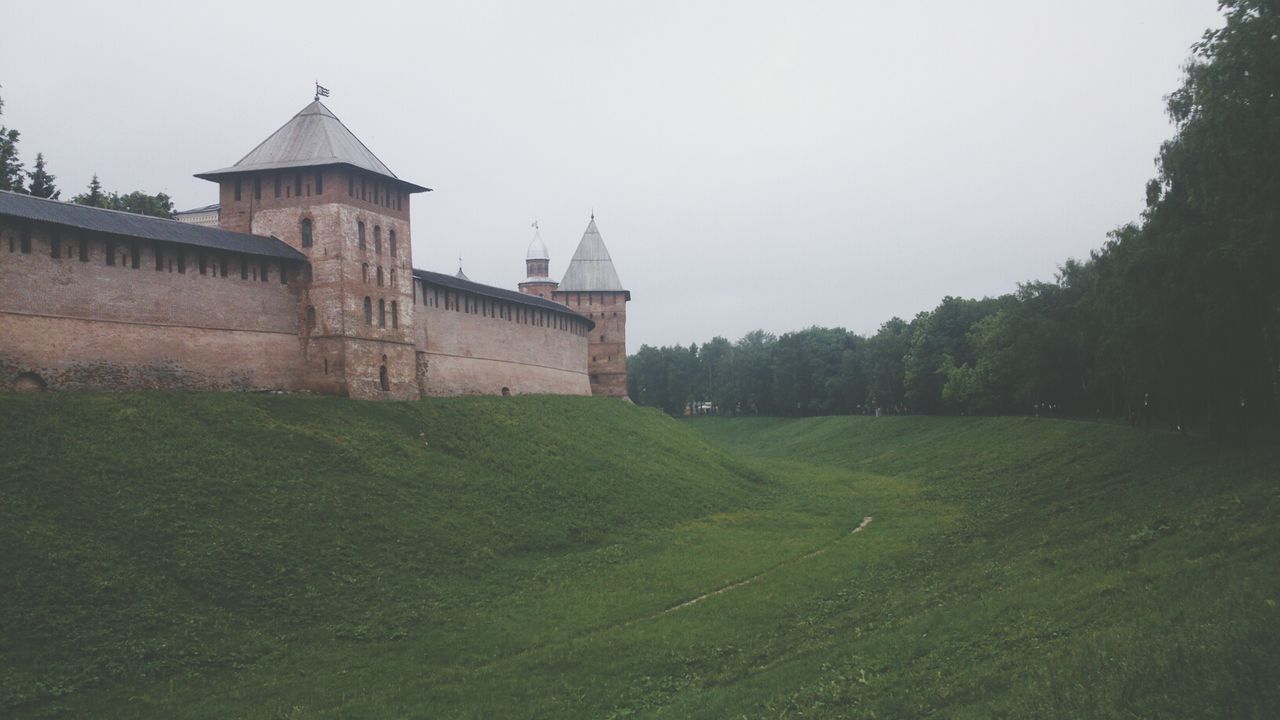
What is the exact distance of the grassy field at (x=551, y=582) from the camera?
11781 mm

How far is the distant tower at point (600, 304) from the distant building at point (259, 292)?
2131 centimetres

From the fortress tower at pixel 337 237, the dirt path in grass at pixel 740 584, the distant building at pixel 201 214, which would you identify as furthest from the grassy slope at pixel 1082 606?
the distant building at pixel 201 214

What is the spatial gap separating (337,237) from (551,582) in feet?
50.0

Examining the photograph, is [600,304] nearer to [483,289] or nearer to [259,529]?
[483,289]

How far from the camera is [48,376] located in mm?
24547

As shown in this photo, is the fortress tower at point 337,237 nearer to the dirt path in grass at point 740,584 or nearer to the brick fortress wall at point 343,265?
the brick fortress wall at point 343,265

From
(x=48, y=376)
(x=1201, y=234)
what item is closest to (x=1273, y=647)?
(x=1201, y=234)

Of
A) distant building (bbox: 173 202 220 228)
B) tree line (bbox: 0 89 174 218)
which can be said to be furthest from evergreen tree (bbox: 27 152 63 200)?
distant building (bbox: 173 202 220 228)

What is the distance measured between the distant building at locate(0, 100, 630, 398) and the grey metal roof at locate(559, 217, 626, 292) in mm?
22517

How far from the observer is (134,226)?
27.1m

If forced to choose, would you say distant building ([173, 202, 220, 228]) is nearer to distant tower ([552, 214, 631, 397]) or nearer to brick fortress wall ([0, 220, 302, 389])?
distant tower ([552, 214, 631, 397])

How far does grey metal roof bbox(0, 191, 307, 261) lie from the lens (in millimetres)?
24672

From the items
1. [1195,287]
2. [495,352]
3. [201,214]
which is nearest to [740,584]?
[1195,287]

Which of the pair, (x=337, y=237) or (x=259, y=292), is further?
(x=337, y=237)
